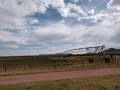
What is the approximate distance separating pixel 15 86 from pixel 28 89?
4.47ft

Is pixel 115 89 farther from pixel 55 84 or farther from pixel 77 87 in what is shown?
pixel 55 84

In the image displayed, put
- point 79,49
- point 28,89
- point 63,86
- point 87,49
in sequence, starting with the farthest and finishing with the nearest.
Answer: point 79,49 → point 87,49 → point 63,86 → point 28,89

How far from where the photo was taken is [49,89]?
1627cm

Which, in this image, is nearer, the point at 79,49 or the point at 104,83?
the point at 104,83

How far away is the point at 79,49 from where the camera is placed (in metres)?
177

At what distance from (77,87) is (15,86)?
3.94 metres

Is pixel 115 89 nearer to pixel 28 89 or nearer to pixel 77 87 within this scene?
pixel 77 87

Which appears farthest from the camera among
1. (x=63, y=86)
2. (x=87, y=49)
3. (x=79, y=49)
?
(x=79, y=49)

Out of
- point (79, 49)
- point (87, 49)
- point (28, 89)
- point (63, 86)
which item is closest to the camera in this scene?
point (28, 89)

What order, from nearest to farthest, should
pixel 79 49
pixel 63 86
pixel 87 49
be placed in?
pixel 63 86, pixel 87 49, pixel 79 49

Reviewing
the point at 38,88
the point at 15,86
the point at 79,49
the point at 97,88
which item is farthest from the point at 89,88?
the point at 79,49

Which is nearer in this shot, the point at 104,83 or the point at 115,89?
the point at 115,89

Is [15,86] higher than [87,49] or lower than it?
lower

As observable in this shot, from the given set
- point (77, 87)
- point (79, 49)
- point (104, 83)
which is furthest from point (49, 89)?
point (79, 49)
